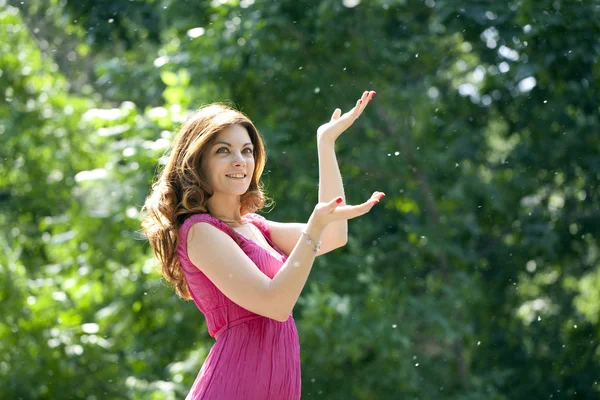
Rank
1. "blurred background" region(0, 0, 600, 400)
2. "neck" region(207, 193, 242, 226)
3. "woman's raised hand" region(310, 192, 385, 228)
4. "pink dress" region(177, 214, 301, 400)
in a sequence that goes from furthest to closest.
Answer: "blurred background" region(0, 0, 600, 400)
"neck" region(207, 193, 242, 226)
"pink dress" region(177, 214, 301, 400)
"woman's raised hand" region(310, 192, 385, 228)

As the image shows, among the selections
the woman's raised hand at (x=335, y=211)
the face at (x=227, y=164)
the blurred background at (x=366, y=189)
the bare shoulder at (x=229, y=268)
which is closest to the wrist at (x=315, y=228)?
the woman's raised hand at (x=335, y=211)

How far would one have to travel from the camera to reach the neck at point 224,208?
201 centimetres

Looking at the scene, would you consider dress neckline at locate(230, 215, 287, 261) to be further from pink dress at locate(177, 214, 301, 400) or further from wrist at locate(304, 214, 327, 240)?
wrist at locate(304, 214, 327, 240)

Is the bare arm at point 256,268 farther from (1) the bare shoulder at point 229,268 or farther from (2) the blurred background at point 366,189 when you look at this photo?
(2) the blurred background at point 366,189

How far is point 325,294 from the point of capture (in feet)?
17.9

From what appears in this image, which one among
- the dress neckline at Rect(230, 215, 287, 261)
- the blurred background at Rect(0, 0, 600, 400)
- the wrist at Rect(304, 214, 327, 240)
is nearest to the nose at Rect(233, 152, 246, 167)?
the dress neckline at Rect(230, 215, 287, 261)

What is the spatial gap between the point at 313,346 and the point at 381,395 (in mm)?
690

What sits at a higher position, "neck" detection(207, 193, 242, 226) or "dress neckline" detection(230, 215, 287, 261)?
"neck" detection(207, 193, 242, 226)

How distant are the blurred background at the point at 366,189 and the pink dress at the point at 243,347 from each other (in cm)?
345

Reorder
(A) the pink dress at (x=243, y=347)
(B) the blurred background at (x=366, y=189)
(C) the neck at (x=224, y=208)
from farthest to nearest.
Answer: (B) the blurred background at (x=366, y=189) → (C) the neck at (x=224, y=208) → (A) the pink dress at (x=243, y=347)

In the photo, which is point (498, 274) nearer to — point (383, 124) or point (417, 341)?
point (417, 341)

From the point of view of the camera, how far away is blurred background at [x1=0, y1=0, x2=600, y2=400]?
573cm

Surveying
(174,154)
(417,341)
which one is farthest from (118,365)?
(174,154)

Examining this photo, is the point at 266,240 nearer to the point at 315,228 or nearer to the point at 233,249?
the point at 233,249
